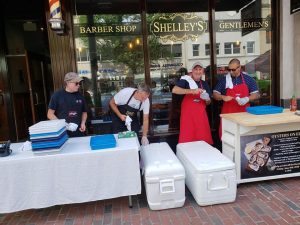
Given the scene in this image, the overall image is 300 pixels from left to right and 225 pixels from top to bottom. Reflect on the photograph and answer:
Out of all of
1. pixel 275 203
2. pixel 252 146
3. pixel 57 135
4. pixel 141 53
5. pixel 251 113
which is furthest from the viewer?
pixel 141 53

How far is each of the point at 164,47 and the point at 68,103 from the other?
201 cm

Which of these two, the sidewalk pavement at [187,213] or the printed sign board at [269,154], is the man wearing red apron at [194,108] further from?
the sidewalk pavement at [187,213]

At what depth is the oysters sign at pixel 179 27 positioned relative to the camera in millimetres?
4594

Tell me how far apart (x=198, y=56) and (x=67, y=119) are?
98.1 inches

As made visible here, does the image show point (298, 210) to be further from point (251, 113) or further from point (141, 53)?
point (141, 53)

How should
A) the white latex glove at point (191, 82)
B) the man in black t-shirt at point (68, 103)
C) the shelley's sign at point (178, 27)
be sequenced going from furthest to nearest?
the shelley's sign at point (178, 27)
the white latex glove at point (191, 82)
the man in black t-shirt at point (68, 103)

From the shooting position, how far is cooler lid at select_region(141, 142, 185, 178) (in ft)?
9.59

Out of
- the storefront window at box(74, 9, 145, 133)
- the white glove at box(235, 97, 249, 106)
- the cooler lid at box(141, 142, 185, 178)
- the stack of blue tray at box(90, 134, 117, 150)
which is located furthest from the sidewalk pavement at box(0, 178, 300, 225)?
the storefront window at box(74, 9, 145, 133)

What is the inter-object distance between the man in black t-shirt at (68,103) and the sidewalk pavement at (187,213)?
3.57 feet

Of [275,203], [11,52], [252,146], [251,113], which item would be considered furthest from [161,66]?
[11,52]

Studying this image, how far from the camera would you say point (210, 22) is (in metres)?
4.59

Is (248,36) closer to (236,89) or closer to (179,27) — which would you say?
(179,27)

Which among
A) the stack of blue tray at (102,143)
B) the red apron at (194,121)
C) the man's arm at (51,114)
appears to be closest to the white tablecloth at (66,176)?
the stack of blue tray at (102,143)

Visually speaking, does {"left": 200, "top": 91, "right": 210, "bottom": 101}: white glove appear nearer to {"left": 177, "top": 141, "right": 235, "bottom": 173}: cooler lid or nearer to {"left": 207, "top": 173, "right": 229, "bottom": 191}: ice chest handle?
{"left": 177, "top": 141, "right": 235, "bottom": 173}: cooler lid
